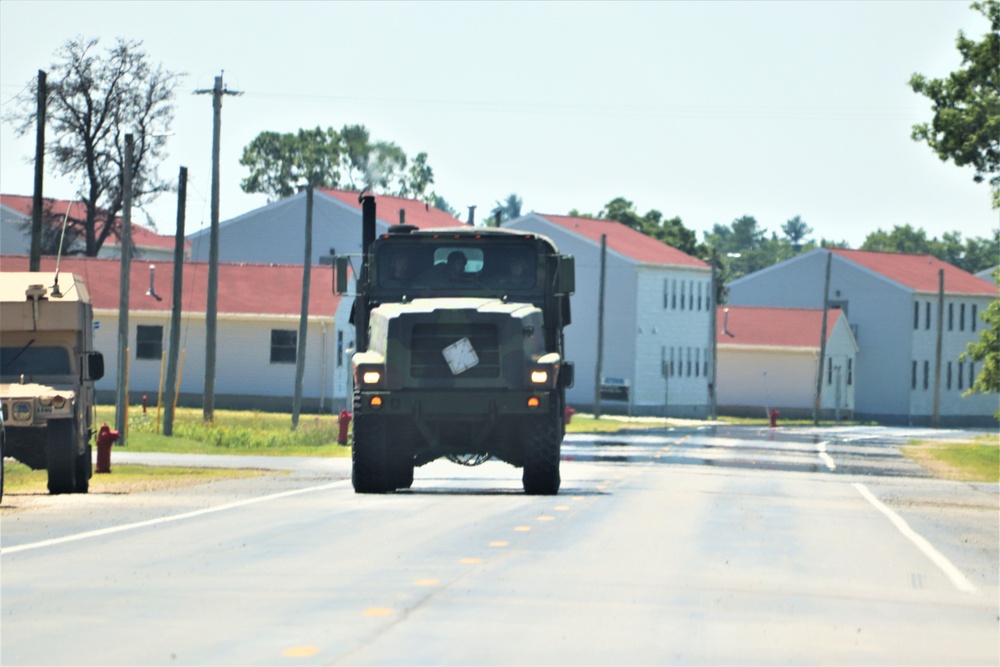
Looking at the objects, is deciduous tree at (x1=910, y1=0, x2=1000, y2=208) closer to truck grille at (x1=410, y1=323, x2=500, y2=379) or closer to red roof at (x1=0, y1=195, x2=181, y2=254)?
truck grille at (x1=410, y1=323, x2=500, y2=379)

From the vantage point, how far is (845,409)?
10088 cm

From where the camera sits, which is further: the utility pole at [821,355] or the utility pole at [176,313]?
the utility pole at [821,355]

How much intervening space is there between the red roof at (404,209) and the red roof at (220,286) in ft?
39.3

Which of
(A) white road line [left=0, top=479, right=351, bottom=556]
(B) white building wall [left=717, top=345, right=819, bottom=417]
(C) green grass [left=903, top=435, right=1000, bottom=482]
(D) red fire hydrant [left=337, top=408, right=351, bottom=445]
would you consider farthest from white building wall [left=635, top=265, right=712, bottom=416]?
(A) white road line [left=0, top=479, right=351, bottom=556]

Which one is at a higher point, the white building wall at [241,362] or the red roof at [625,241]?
the red roof at [625,241]

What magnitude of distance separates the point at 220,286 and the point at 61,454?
46.5 m

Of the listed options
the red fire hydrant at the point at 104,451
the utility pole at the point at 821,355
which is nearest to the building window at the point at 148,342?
the utility pole at the point at 821,355

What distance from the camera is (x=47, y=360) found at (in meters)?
24.9

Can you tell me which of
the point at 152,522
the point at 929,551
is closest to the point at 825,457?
the point at 929,551

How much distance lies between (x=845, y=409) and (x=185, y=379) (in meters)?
44.2

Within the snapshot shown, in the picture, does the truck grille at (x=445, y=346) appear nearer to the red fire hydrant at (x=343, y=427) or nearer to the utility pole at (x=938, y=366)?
the red fire hydrant at (x=343, y=427)

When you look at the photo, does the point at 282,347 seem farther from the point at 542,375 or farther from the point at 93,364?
the point at 542,375

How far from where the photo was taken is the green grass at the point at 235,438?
42969 millimetres

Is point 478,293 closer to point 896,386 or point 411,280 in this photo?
point 411,280
